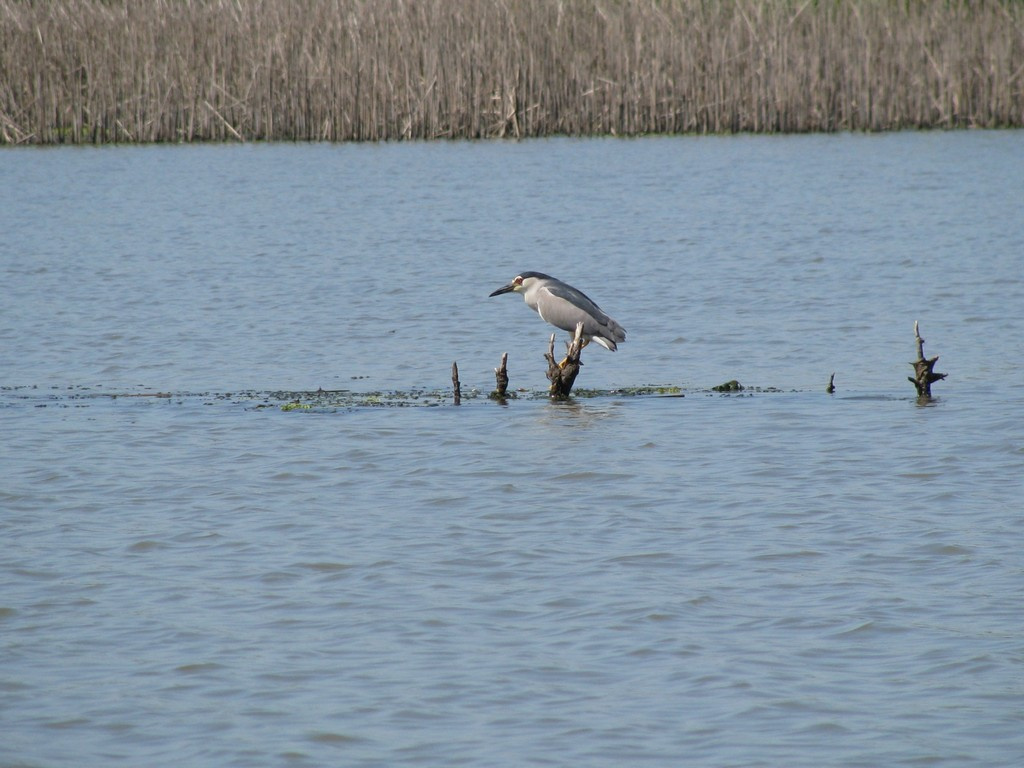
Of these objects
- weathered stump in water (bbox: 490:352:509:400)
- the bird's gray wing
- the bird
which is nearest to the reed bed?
the bird

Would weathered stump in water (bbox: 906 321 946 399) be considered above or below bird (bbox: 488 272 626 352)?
below

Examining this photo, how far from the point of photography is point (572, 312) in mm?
9023

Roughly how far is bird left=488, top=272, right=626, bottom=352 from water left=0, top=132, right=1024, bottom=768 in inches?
13.0

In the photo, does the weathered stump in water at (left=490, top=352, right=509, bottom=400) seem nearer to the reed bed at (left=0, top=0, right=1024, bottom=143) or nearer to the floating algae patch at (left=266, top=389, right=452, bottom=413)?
the floating algae patch at (left=266, top=389, right=452, bottom=413)

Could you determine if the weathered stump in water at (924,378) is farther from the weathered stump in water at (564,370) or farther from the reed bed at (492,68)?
the reed bed at (492,68)

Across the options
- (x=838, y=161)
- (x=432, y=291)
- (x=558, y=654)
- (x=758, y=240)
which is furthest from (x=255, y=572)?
(x=838, y=161)

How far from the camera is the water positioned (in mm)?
4105

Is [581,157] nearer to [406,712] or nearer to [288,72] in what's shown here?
[288,72]

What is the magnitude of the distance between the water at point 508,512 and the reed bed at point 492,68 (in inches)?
290

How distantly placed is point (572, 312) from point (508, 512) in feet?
9.85

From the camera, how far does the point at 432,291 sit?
12484 mm

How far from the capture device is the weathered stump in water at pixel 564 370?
833cm

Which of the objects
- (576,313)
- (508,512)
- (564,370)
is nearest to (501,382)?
(564,370)

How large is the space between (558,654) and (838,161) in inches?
666
